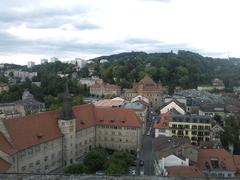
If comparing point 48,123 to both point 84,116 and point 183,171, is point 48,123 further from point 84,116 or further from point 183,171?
point 183,171

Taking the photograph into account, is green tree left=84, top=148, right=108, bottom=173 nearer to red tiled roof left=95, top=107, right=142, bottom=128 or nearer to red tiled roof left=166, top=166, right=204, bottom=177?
red tiled roof left=166, top=166, right=204, bottom=177

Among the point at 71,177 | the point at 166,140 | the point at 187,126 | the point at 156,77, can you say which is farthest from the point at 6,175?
the point at 156,77

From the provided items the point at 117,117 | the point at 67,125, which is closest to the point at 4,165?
the point at 67,125

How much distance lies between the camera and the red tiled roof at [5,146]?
4184 cm

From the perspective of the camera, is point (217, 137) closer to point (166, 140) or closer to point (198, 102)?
point (166, 140)

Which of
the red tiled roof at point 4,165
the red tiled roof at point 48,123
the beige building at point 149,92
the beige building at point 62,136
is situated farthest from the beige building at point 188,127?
the beige building at point 149,92

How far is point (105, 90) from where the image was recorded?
134 metres

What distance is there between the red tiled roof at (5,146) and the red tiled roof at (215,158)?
70.9 feet

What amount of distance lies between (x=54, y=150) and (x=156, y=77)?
96629mm

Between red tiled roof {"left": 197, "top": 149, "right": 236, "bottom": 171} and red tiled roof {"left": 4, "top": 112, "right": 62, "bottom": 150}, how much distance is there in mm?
18873

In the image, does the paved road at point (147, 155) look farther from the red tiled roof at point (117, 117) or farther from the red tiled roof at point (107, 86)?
the red tiled roof at point (107, 86)

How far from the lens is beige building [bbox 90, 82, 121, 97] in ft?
432

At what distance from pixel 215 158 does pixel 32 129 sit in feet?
74.5

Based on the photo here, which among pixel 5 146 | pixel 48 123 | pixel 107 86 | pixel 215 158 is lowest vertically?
pixel 215 158
